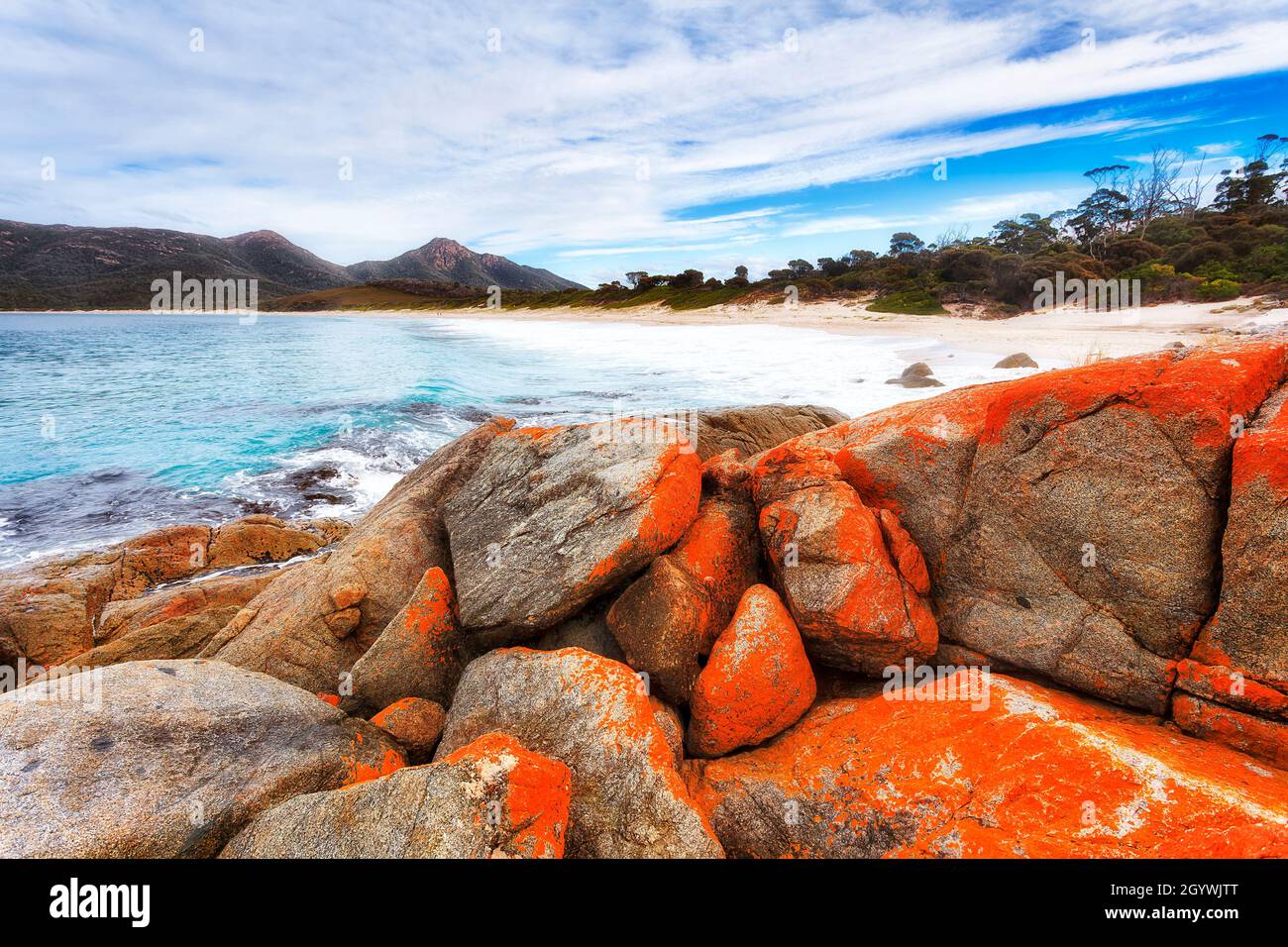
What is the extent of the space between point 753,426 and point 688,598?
6642 mm

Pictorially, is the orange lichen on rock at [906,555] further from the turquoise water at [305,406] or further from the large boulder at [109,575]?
the turquoise water at [305,406]

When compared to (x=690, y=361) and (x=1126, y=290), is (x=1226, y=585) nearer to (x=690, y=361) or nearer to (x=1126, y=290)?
(x=690, y=361)

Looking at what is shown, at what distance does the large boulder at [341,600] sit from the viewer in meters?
6.12

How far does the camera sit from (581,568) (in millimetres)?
5188

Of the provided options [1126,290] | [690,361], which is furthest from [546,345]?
[1126,290]

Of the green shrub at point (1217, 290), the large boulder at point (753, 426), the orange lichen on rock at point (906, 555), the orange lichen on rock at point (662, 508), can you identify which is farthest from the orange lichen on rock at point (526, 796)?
the green shrub at point (1217, 290)

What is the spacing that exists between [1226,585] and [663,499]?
4070mm

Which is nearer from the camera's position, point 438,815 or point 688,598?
point 438,815

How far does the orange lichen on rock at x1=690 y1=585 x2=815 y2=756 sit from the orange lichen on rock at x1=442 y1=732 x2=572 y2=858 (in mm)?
1237

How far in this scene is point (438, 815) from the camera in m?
3.19

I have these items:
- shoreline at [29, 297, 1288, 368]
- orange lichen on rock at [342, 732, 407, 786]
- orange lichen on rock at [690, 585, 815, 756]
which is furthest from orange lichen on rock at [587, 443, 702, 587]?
shoreline at [29, 297, 1288, 368]

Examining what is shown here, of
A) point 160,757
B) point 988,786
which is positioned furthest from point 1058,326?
point 160,757

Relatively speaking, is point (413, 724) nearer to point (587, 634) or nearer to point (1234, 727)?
point (587, 634)
